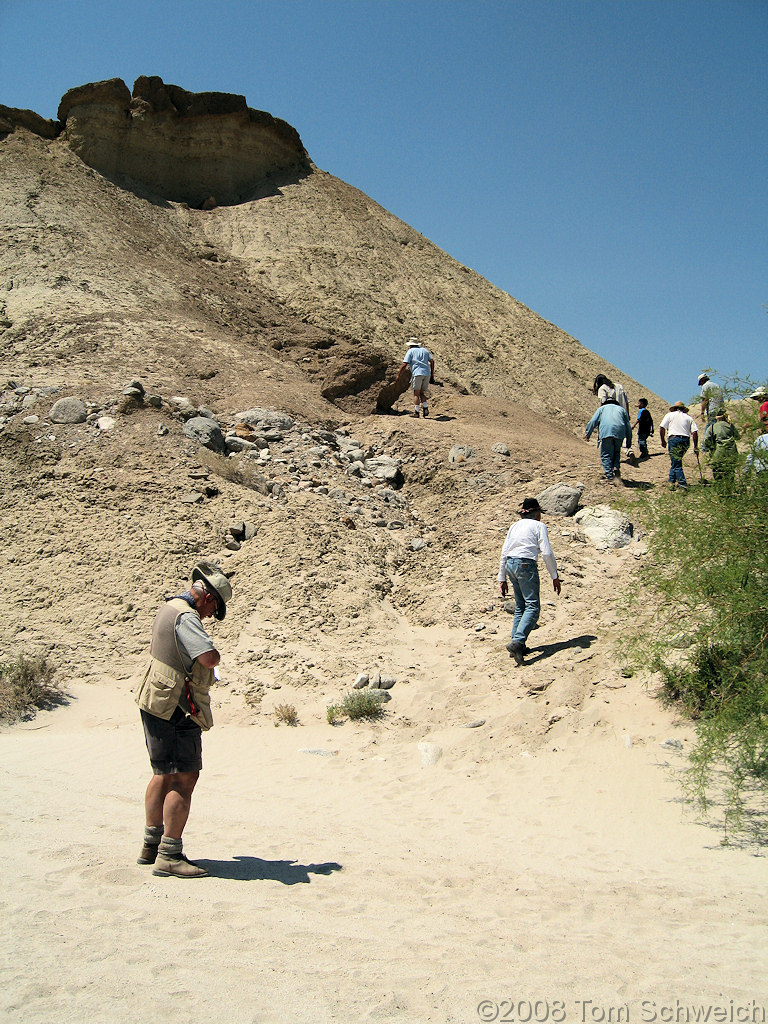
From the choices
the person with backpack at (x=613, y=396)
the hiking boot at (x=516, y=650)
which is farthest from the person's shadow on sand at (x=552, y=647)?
the person with backpack at (x=613, y=396)

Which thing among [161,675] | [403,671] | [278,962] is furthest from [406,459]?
[278,962]

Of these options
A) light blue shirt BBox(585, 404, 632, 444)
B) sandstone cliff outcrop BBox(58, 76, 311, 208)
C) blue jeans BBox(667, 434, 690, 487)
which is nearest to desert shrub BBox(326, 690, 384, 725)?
blue jeans BBox(667, 434, 690, 487)

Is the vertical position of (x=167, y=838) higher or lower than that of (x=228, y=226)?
lower

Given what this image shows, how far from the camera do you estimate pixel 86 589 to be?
9914mm

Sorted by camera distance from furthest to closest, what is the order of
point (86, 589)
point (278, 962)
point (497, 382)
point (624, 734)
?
point (497, 382) < point (86, 589) < point (624, 734) < point (278, 962)

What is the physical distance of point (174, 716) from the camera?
422 centimetres

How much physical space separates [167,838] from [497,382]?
17.9 meters

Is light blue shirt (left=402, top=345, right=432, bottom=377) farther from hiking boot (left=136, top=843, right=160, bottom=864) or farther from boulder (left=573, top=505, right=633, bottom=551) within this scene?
hiking boot (left=136, top=843, right=160, bottom=864)

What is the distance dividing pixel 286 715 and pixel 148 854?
141 inches

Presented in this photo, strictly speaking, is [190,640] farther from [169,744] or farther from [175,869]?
[175,869]

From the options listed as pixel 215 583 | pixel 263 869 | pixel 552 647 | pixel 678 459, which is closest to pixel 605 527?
pixel 678 459

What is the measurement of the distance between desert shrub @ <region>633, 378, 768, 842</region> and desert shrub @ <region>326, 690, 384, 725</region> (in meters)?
2.75

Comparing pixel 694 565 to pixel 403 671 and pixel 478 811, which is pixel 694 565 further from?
pixel 403 671

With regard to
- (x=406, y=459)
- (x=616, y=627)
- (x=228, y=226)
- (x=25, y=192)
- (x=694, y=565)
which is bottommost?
(x=616, y=627)
